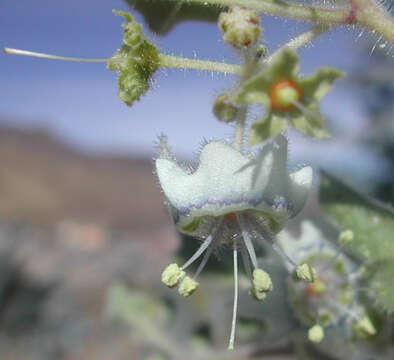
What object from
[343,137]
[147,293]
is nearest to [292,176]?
[147,293]

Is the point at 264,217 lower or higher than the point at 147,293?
higher

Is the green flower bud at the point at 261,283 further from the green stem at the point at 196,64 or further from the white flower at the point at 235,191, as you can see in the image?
the green stem at the point at 196,64

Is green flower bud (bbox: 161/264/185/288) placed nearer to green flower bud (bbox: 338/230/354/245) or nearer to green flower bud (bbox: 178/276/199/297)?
green flower bud (bbox: 178/276/199/297)

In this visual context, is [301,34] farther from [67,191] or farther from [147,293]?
[67,191]

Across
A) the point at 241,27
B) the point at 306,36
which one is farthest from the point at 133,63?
the point at 306,36

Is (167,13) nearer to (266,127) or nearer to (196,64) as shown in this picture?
(196,64)

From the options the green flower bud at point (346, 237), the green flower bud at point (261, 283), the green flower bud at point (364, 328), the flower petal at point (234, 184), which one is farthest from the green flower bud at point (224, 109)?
the green flower bud at point (364, 328)

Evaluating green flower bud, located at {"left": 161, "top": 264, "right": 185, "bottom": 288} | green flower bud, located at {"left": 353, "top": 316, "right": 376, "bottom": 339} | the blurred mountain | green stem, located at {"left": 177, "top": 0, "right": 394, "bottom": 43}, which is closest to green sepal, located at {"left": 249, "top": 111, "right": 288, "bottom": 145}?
green stem, located at {"left": 177, "top": 0, "right": 394, "bottom": 43}
